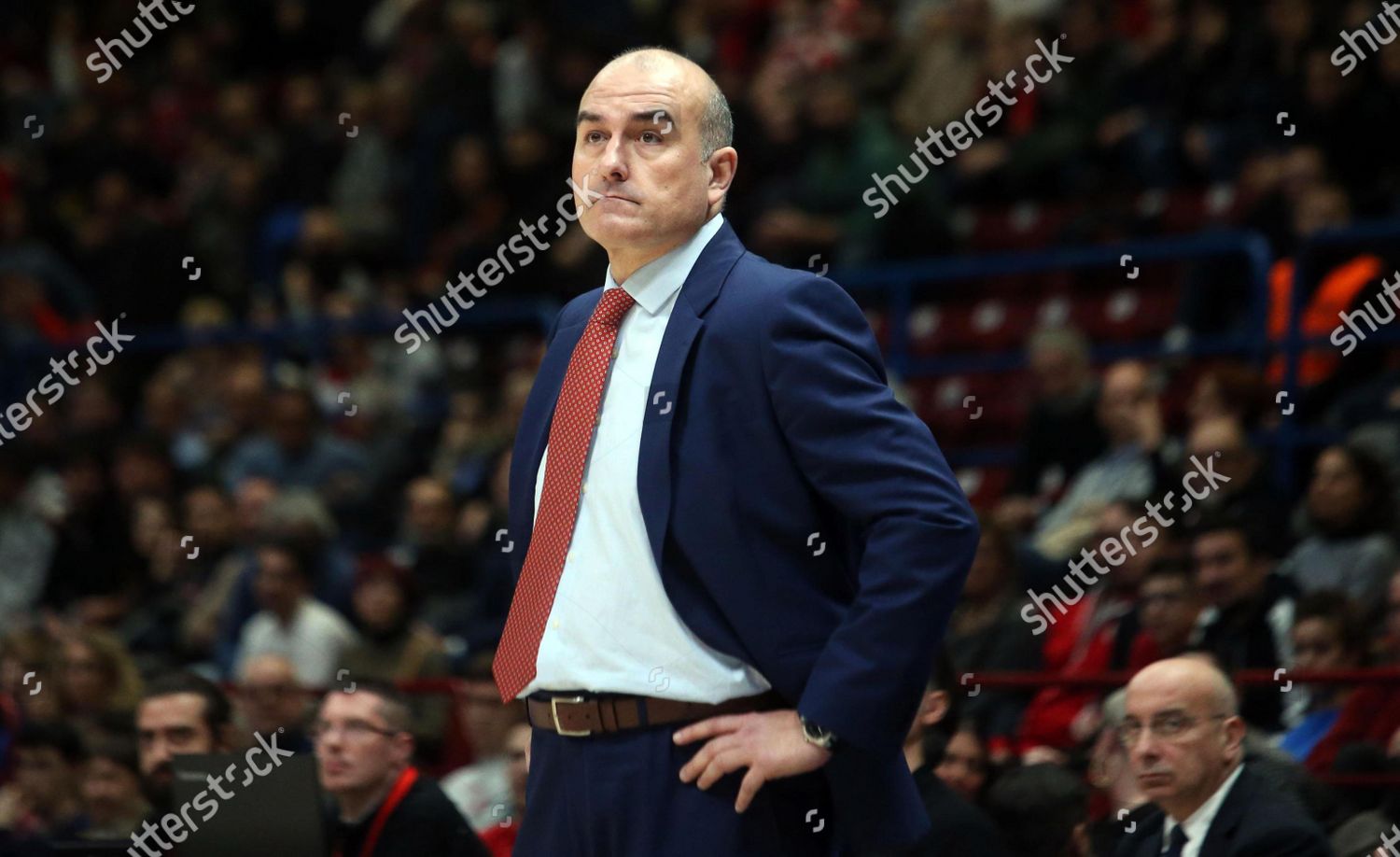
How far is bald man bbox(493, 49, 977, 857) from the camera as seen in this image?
2.49 metres

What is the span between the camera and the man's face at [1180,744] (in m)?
4.21

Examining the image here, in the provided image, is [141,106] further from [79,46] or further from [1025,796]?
[1025,796]

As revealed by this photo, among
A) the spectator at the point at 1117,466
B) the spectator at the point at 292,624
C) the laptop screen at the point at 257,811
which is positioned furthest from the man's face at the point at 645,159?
the spectator at the point at 292,624

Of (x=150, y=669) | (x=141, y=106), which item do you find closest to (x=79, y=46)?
(x=141, y=106)

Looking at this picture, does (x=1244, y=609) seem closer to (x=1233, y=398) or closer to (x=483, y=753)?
(x=1233, y=398)

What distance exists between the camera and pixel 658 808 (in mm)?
2547

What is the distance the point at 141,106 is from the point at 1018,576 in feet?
28.6

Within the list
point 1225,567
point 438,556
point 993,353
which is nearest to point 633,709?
point 1225,567

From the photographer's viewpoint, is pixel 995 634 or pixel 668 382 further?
pixel 995 634

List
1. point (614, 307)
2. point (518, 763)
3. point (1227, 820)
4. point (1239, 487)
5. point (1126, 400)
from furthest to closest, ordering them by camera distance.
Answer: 1. point (1126, 400)
2. point (1239, 487)
3. point (518, 763)
4. point (1227, 820)
5. point (614, 307)

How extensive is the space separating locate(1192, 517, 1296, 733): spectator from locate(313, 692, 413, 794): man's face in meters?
2.21

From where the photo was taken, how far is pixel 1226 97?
8.87 m

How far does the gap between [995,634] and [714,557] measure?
3875 mm

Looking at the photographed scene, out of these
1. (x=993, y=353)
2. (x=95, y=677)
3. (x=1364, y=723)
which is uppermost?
(x=993, y=353)
